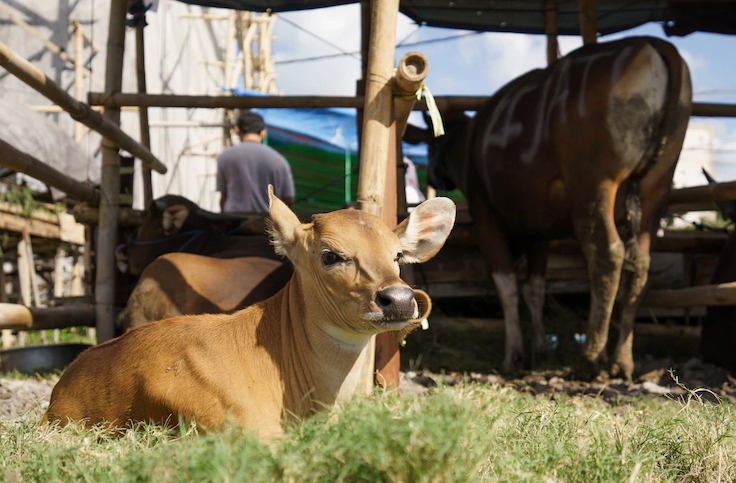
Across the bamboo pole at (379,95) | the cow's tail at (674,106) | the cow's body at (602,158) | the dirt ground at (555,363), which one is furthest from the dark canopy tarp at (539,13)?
the bamboo pole at (379,95)

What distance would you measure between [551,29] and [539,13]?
49 cm

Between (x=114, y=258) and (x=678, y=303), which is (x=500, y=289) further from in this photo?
(x=114, y=258)

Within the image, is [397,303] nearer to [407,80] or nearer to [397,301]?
[397,301]

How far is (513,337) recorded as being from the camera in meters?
6.47

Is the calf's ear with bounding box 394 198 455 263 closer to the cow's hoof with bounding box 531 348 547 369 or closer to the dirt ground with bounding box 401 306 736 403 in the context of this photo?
the dirt ground with bounding box 401 306 736 403

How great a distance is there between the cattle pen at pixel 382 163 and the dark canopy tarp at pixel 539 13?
0.02 metres

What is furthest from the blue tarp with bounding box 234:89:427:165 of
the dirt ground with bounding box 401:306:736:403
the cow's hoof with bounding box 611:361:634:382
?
the cow's hoof with bounding box 611:361:634:382

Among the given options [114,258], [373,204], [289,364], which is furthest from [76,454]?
[114,258]

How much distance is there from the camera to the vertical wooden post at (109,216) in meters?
6.18

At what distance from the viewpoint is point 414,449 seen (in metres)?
2.11

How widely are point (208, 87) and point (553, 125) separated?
16226mm

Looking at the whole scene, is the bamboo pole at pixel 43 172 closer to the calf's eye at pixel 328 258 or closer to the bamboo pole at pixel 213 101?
the bamboo pole at pixel 213 101

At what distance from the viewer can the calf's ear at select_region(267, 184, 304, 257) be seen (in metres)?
3.55

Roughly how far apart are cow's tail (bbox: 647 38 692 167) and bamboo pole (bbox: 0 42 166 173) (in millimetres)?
3760
